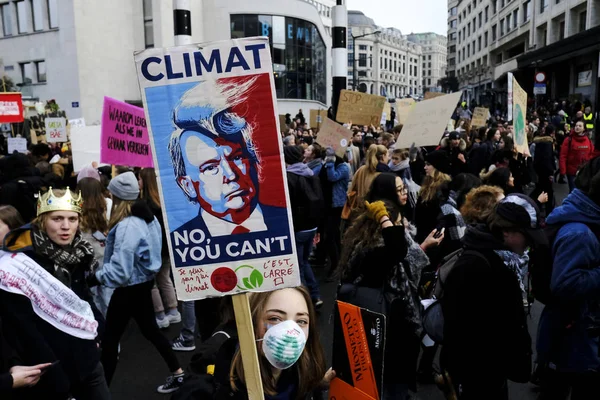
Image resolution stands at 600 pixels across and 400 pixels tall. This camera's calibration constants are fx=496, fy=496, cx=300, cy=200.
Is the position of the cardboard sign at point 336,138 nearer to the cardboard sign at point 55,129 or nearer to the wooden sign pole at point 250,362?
the wooden sign pole at point 250,362

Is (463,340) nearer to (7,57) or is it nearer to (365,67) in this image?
(7,57)

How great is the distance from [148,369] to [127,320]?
2.53ft

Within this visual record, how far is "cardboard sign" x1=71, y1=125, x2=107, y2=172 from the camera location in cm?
798

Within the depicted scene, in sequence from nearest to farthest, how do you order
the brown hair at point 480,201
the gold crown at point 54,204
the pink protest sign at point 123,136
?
the gold crown at point 54,204 < the brown hair at point 480,201 < the pink protest sign at point 123,136

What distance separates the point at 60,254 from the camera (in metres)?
2.71

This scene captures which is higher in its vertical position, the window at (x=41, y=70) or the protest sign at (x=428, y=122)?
the window at (x=41, y=70)

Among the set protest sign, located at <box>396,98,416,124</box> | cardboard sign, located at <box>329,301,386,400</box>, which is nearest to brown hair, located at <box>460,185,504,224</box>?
cardboard sign, located at <box>329,301,386,400</box>

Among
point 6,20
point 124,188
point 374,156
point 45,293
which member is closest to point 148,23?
point 6,20

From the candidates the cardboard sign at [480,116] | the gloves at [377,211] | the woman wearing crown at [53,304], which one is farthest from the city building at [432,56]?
the woman wearing crown at [53,304]

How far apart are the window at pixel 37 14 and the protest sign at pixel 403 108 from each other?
2727 centimetres

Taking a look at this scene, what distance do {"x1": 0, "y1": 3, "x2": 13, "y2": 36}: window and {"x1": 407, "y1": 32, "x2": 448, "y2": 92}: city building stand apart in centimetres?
16184

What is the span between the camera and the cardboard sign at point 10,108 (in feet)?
41.3

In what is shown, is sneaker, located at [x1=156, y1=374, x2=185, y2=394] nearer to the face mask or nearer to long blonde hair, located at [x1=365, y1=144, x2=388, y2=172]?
the face mask

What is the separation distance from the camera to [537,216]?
2689 millimetres
